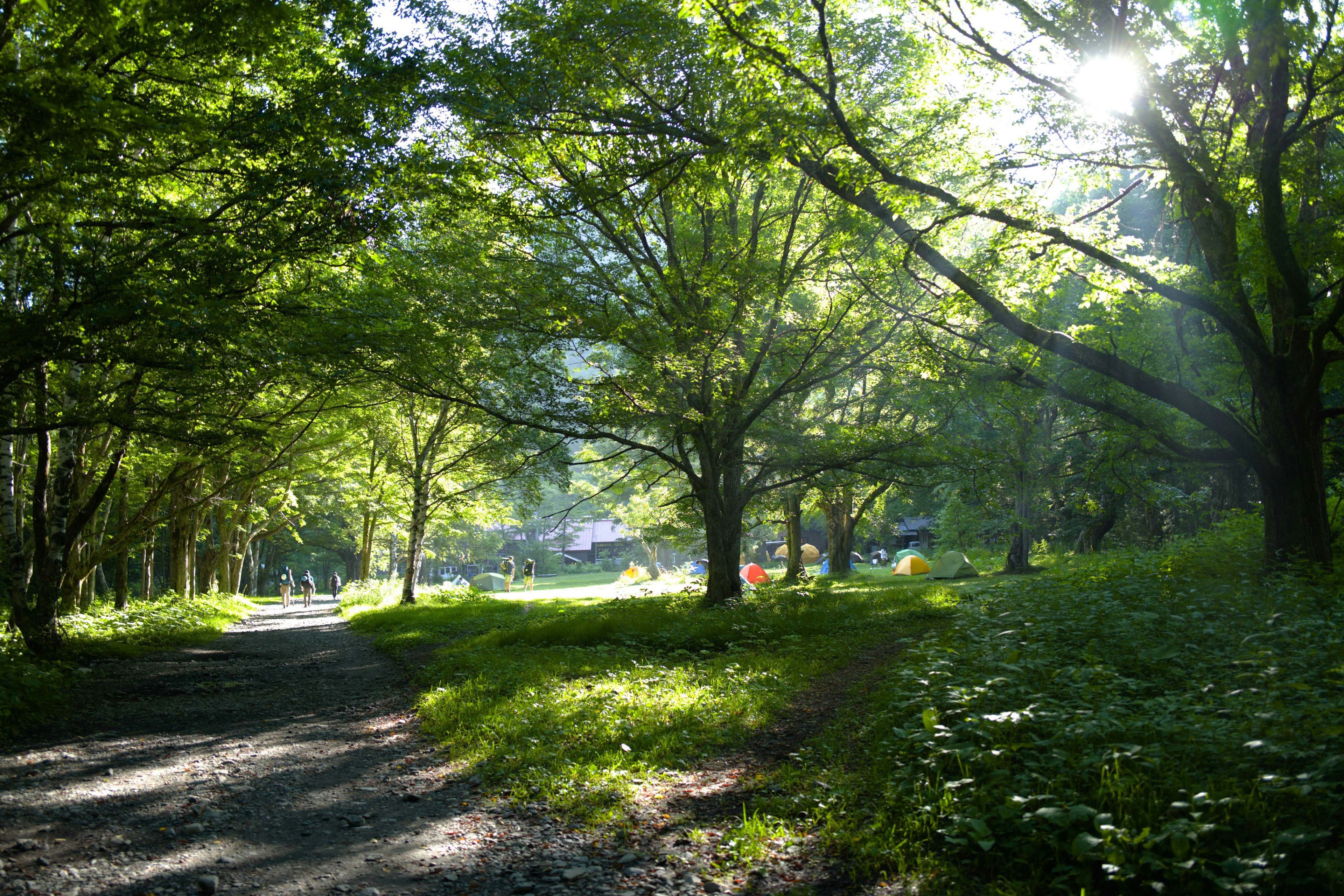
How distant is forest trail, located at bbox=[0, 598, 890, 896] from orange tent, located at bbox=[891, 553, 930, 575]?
22.5 m

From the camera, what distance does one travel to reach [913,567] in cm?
2923

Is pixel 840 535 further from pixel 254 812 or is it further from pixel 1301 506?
pixel 254 812

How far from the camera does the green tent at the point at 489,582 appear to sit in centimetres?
4125

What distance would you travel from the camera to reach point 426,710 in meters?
7.59

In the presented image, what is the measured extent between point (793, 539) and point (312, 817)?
2387 cm

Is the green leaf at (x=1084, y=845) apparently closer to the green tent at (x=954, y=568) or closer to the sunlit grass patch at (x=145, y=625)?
the sunlit grass patch at (x=145, y=625)

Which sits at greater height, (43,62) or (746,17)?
(746,17)

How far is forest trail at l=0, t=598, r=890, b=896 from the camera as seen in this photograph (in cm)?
374

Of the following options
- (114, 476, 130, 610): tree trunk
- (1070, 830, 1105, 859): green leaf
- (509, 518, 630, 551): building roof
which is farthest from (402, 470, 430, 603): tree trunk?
(509, 518, 630, 551): building roof

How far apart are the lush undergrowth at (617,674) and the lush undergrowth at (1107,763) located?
1.10m

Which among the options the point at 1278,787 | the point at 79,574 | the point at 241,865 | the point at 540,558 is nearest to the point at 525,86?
the point at 241,865

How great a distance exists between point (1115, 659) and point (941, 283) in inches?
395

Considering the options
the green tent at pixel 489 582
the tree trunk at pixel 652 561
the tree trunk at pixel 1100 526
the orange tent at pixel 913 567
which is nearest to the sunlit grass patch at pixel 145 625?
the green tent at pixel 489 582

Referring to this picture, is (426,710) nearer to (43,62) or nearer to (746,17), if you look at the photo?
(43,62)
